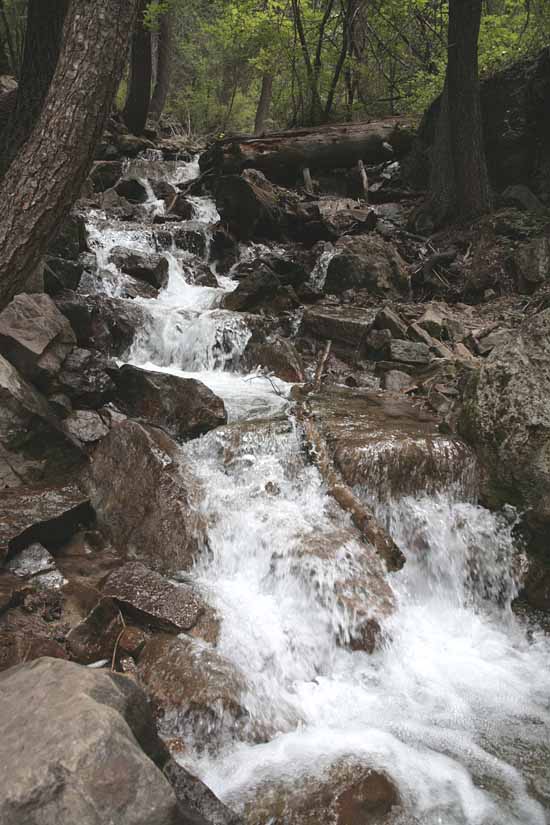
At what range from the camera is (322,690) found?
3.81 meters

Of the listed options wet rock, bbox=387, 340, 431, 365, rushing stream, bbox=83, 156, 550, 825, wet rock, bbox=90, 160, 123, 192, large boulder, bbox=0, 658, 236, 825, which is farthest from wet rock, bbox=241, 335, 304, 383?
wet rock, bbox=90, 160, 123, 192

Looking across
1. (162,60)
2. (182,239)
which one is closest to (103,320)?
(182,239)

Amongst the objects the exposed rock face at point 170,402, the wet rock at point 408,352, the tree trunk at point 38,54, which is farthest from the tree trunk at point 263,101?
the exposed rock face at point 170,402

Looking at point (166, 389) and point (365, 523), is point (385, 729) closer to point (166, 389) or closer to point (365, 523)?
point (365, 523)

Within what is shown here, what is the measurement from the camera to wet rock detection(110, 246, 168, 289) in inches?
397

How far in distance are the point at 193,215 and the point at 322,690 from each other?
39.2 feet

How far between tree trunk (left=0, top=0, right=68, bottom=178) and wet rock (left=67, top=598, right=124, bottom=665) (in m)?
4.64

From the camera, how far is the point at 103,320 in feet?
26.2

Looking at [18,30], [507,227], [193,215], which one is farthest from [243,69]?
[507,227]

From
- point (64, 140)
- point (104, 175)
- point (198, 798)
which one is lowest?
point (198, 798)

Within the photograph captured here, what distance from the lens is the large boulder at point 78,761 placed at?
1.80 metres

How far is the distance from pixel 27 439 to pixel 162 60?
1903 centimetres

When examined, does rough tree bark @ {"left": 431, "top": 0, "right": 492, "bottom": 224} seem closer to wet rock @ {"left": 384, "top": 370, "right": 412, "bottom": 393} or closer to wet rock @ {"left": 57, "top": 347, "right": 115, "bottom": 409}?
wet rock @ {"left": 384, "top": 370, "right": 412, "bottom": 393}

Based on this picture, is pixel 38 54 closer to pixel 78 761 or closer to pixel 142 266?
pixel 142 266
